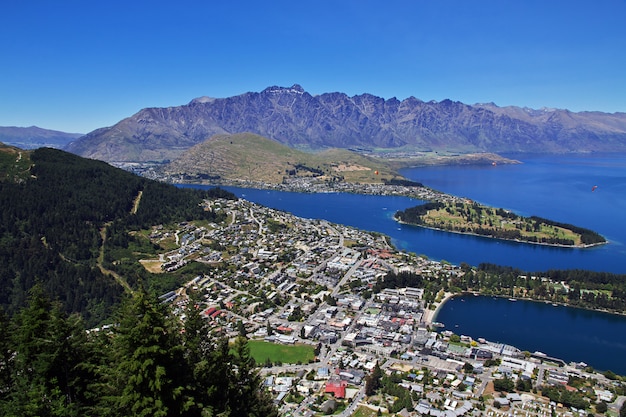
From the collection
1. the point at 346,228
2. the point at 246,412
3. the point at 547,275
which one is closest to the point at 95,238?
the point at 346,228

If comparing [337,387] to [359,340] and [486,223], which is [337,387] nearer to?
[359,340]

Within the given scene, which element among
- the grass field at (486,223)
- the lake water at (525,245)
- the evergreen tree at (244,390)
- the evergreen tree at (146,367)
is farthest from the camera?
the grass field at (486,223)

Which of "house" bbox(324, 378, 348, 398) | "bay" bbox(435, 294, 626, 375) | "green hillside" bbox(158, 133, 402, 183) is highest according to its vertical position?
"green hillside" bbox(158, 133, 402, 183)

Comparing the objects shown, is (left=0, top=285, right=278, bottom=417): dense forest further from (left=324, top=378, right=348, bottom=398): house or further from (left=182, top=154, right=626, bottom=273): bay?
(left=182, top=154, right=626, bottom=273): bay

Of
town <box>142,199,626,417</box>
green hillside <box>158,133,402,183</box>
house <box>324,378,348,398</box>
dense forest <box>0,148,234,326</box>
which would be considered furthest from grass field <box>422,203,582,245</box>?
house <box>324,378,348,398</box>

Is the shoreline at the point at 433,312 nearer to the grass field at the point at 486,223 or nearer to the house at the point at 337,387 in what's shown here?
the house at the point at 337,387

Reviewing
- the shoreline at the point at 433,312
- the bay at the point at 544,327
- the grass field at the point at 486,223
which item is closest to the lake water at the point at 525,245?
the bay at the point at 544,327
